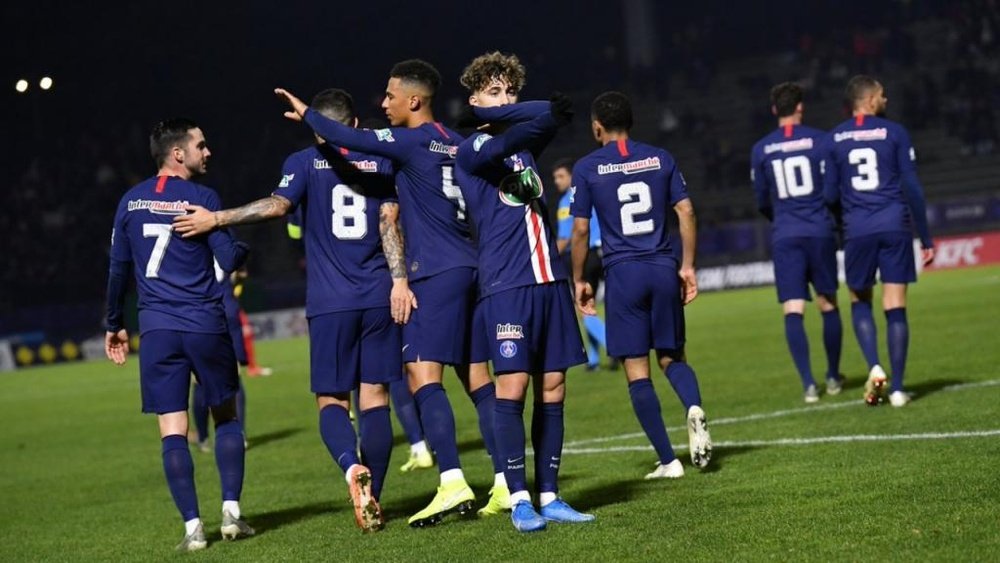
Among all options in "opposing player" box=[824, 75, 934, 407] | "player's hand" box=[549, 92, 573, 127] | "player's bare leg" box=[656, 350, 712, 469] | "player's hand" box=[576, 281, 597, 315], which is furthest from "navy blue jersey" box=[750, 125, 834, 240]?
"player's hand" box=[549, 92, 573, 127]

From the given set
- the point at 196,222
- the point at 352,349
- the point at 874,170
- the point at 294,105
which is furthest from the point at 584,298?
the point at 874,170

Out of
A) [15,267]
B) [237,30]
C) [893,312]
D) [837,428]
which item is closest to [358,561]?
[837,428]

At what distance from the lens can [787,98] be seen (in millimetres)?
12117

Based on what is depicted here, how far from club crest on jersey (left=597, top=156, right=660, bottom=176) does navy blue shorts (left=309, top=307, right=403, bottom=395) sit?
5.56 ft

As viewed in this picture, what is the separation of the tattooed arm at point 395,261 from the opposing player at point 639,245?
4.37ft

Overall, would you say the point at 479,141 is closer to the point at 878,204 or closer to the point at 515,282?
the point at 515,282

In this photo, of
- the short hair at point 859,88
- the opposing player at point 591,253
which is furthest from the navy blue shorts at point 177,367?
the opposing player at point 591,253

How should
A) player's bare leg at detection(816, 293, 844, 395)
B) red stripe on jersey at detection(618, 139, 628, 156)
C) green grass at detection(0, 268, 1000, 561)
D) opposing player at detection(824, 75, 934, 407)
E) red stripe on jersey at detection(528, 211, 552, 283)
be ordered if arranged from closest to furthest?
1. green grass at detection(0, 268, 1000, 561)
2. red stripe on jersey at detection(528, 211, 552, 283)
3. red stripe on jersey at detection(618, 139, 628, 156)
4. opposing player at detection(824, 75, 934, 407)
5. player's bare leg at detection(816, 293, 844, 395)

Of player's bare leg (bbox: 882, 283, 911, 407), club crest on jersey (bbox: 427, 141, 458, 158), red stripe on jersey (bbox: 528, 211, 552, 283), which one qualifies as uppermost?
club crest on jersey (bbox: 427, 141, 458, 158)

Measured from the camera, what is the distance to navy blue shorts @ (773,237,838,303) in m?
12.4

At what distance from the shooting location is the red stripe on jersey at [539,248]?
724 centimetres

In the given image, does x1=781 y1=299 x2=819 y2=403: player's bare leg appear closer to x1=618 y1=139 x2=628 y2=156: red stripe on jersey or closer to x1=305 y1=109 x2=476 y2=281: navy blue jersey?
x1=618 y1=139 x2=628 y2=156: red stripe on jersey

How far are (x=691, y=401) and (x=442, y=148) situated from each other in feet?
7.64

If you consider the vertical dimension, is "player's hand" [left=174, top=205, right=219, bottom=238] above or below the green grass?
above
